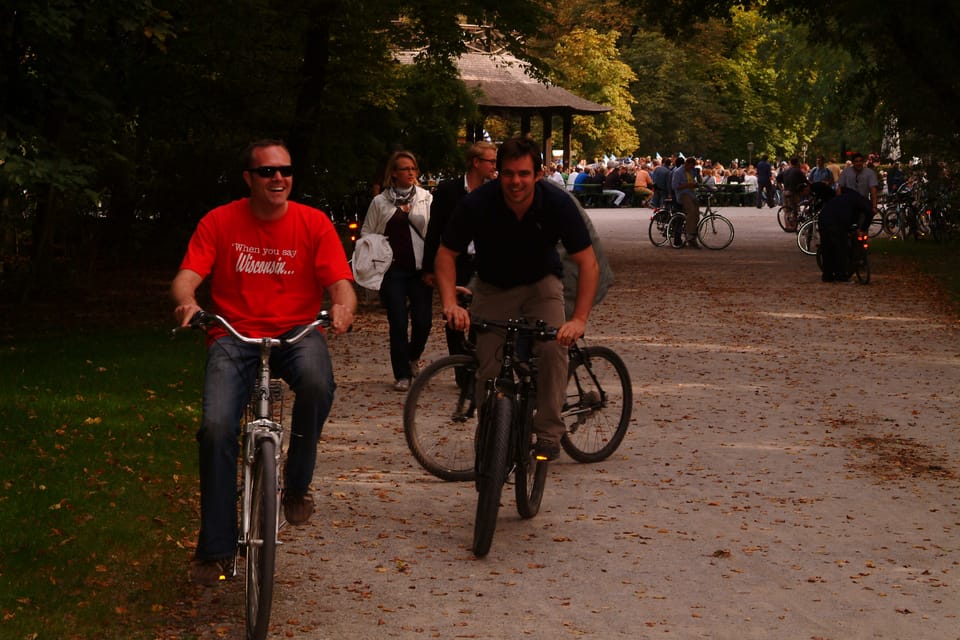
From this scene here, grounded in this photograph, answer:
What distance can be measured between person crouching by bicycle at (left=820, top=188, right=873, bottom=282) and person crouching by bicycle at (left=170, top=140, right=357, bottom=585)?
17.0 m

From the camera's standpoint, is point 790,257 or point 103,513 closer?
point 103,513

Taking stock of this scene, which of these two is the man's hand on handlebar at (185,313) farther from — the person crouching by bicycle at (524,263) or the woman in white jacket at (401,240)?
the woman in white jacket at (401,240)

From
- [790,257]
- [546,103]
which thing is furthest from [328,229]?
[546,103]

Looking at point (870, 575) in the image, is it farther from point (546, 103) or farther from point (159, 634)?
point (546, 103)

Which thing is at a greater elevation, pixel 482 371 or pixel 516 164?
pixel 516 164

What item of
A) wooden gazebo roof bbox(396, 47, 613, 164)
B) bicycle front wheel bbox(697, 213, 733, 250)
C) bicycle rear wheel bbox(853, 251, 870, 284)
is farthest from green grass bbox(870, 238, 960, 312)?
wooden gazebo roof bbox(396, 47, 613, 164)

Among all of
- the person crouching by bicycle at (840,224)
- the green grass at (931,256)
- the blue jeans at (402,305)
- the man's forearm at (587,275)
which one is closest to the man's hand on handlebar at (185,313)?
the man's forearm at (587,275)

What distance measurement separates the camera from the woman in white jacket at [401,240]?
A: 40.4ft

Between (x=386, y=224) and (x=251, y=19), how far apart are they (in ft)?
24.2

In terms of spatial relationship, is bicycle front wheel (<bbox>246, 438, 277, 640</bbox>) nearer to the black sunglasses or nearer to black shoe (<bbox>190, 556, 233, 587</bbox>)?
black shoe (<bbox>190, 556, 233, 587</bbox>)

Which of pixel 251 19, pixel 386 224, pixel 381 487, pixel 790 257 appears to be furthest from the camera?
pixel 790 257

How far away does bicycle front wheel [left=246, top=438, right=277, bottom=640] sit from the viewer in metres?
5.51

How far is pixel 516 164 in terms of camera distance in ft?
24.3

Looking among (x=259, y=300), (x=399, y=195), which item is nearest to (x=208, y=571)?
(x=259, y=300)
